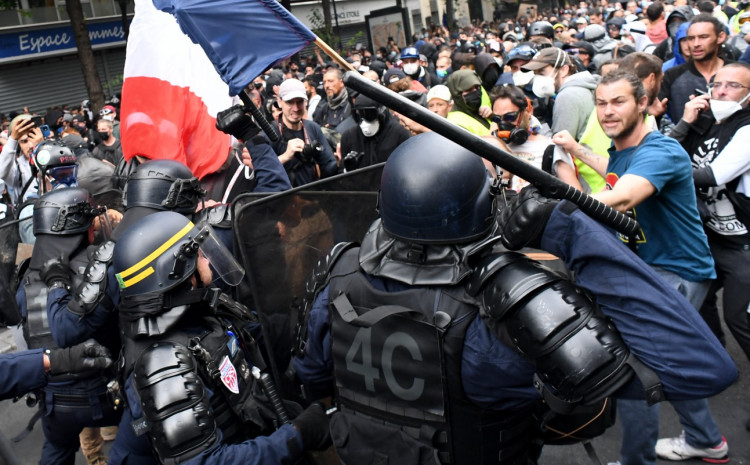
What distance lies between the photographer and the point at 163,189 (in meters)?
3.30

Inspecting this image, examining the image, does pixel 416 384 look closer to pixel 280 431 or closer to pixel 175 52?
pixel 280 431

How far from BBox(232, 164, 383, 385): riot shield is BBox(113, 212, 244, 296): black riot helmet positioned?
0.65ft

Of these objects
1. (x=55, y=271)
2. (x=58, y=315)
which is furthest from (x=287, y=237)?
(x=55, y=271)

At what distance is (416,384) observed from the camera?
185 cm

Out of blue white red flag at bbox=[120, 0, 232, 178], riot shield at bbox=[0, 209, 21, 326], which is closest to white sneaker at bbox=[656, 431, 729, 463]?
blue white red flag at bbox=[120, 0, 232, 178]

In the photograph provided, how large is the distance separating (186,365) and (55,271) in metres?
1.42

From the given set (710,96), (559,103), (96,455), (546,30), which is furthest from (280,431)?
(546,30)

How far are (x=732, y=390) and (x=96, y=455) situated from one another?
3926mm

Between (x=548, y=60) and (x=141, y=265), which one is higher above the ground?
(x=548, y=60)

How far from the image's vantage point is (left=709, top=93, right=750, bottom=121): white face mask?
3.33 metres

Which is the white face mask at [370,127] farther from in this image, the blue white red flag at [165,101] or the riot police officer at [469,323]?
the riot police officer at [469,323]

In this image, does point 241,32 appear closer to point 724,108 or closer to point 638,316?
point 724,108

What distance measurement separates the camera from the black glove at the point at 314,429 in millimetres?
2223

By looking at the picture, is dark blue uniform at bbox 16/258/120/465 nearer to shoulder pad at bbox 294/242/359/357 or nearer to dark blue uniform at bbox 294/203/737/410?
shoulder pad at bbox 294/242/359/357
